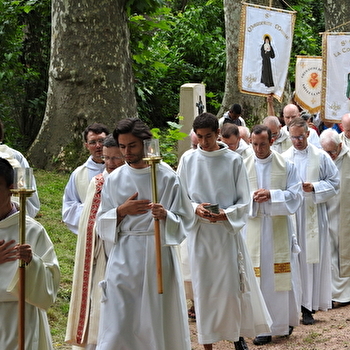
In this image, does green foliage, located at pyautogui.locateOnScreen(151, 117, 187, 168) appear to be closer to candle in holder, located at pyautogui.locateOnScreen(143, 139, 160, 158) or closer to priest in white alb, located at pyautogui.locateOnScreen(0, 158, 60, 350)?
candle in holder, located at pyautogui.locateOnScreen(143, 139, 160, 158)

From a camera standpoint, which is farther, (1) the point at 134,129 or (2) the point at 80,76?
(2) the point at 80,76

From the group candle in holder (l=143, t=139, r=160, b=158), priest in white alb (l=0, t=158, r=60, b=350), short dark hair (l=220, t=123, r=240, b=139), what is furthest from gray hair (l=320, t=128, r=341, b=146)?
priest in white alb (l=0, t=158, r=60, b=350)

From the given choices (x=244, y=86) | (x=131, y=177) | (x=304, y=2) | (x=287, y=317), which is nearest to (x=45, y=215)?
(x=244, y=86)

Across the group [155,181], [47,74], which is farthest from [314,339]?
[47,74]

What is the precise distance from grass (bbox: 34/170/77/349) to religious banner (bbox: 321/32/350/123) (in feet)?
13.2

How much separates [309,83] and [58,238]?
5.68 metres

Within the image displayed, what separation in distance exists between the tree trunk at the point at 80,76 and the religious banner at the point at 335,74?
3627 mm

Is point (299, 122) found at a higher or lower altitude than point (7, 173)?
higher

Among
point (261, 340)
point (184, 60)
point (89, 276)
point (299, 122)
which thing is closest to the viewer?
point (89, 276)

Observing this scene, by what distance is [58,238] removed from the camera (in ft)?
35.6

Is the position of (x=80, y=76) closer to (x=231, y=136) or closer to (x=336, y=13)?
(x=231, y=136)

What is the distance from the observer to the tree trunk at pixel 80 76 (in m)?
13.9

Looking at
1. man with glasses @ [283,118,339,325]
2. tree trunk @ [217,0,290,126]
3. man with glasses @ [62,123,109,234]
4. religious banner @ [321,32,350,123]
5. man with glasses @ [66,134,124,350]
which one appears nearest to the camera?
man with glasses @ [66,134,124,350]

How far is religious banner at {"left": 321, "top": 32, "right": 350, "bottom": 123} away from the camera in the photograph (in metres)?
11.9
